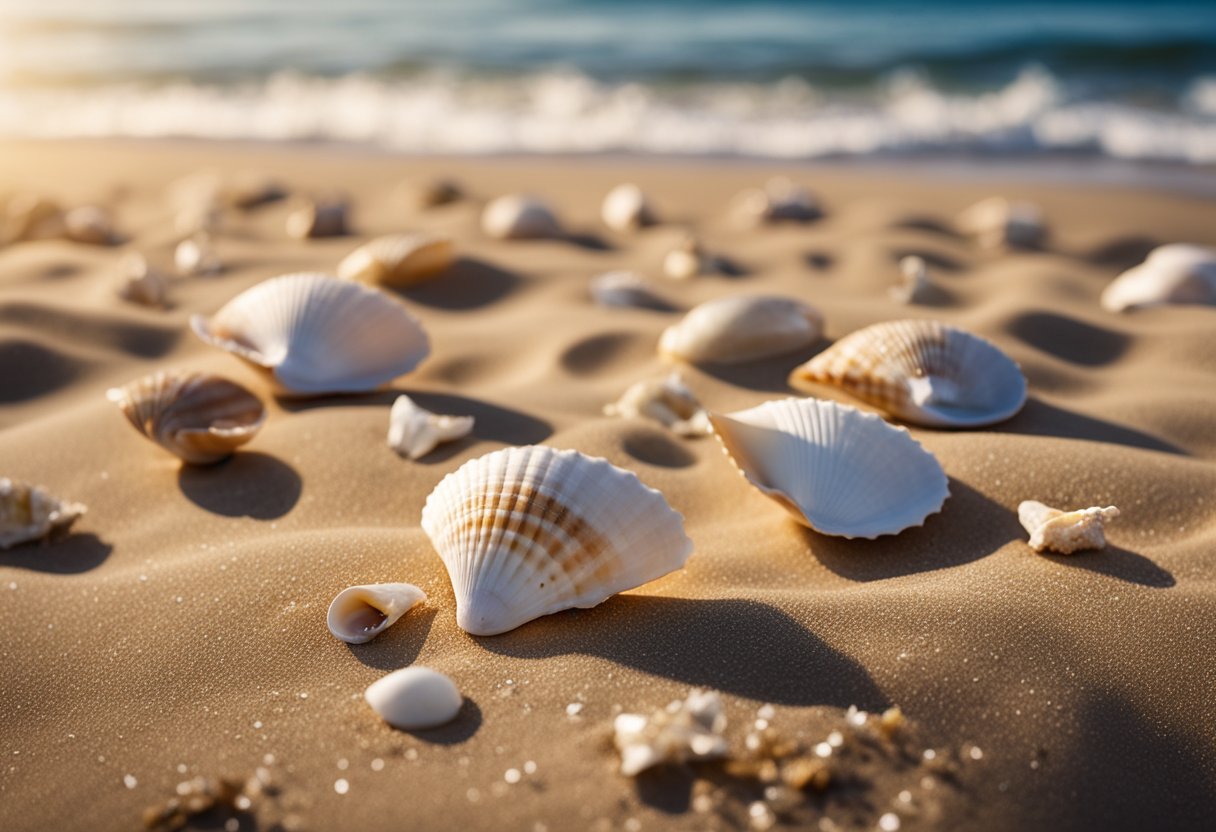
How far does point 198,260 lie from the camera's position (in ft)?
12.8

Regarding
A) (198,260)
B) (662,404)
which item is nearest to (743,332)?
(662,404)

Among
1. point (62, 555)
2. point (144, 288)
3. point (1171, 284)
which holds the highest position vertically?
point (1171, 284)

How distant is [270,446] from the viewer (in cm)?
255

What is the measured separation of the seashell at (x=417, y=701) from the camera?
1600 mm

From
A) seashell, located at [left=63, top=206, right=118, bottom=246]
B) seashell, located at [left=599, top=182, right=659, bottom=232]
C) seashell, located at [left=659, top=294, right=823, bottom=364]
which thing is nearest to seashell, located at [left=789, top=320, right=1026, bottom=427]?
seashell, located at [left=659, top=294, right=823, bottom=364]

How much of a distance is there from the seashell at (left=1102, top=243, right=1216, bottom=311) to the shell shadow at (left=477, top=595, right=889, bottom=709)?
2389 mm

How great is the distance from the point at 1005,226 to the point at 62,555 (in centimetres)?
368

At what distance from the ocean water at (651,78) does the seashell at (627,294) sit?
3.17 metres

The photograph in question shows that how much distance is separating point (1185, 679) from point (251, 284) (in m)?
3.17

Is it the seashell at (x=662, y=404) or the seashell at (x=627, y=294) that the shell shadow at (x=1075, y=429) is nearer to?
the seashell at (x=662, y=404)

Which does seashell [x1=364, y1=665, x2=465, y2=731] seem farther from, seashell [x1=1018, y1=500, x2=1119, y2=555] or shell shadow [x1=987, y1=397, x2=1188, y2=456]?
shell shadow [x1=987, y1=397, x2=1188, y2=456]

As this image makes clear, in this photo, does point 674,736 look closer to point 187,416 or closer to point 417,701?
point 417,701

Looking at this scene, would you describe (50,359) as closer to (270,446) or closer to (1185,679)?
(270,446)

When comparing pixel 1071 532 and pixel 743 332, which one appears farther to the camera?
pixel 743 332
